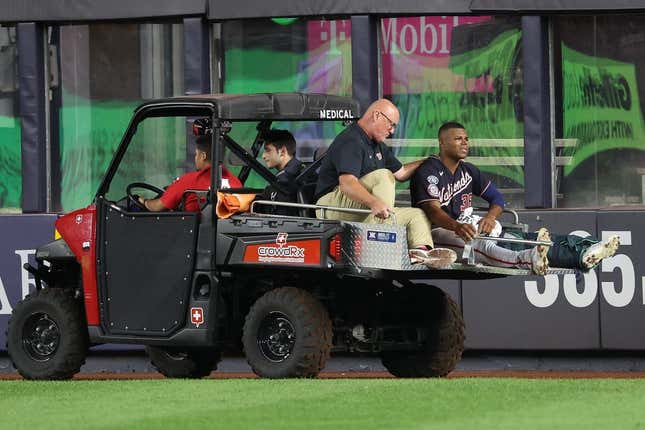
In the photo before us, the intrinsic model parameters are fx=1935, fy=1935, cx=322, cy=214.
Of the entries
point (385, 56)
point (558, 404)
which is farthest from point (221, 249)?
point (385, 56)

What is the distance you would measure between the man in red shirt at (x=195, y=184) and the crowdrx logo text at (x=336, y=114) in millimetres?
898

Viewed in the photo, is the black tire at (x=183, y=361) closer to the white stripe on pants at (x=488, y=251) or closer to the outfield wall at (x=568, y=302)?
the white stripe on pants at (x=488, y=251)

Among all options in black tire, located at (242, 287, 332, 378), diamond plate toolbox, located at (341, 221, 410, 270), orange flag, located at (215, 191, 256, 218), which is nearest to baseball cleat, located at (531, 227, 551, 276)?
diamond plate toolbox, located at (341, 221, 410, 270)

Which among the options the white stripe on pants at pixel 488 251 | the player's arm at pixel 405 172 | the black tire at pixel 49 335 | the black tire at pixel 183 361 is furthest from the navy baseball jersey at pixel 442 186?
the black tire at pixel 49 335

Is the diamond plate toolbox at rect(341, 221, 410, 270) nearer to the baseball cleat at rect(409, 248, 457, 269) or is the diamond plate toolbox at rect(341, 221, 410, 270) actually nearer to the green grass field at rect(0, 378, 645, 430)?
the baseball cleat at rect(409, 248, 457, 269)

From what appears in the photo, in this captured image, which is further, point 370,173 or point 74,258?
point 74,258

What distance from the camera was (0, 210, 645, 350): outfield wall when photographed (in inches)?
671

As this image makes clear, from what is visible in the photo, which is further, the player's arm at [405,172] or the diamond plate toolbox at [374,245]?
the player's arm at [405,172]

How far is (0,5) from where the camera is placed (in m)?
18.8

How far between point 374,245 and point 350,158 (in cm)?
68

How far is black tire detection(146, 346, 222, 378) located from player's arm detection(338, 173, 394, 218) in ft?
7.78

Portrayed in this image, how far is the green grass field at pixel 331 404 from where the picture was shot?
10.4m

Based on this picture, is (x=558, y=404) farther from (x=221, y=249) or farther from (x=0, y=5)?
(x=0, y=5)

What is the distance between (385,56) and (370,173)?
17.6 ft
